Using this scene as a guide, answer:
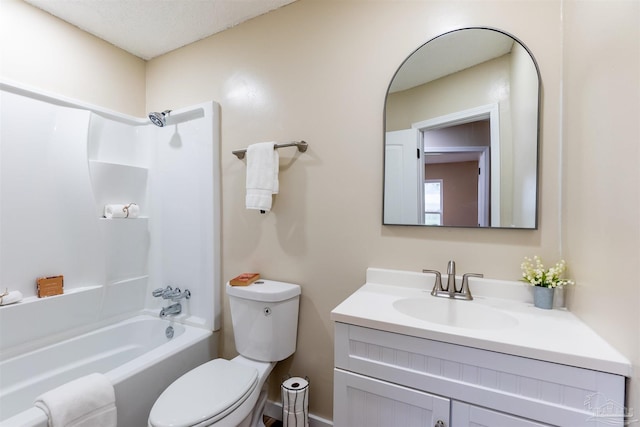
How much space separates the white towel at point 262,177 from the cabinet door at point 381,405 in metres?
0.95

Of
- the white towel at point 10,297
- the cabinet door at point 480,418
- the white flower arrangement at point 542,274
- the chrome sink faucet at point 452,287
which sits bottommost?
the cabinet door at point 480,418

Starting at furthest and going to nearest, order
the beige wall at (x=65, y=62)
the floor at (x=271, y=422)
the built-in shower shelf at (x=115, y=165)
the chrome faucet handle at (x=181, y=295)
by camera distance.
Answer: the chrome faucet handle at (x=181, y=295), the built-in shower shelf at (x=115, y=165), the floor at (x=271, y=422), the beige wall at (x=65, y=62)

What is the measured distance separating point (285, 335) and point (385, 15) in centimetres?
177

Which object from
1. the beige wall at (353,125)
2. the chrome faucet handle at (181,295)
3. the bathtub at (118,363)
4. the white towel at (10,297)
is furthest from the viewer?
the chrome faucet handle at (181,295)

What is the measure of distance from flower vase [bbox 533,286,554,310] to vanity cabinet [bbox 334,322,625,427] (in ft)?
1.31

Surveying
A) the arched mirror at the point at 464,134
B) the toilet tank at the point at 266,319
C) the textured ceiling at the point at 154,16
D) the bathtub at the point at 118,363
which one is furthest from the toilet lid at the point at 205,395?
the textured ceiling at the point at 154,16

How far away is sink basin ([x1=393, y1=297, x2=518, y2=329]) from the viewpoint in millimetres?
1140

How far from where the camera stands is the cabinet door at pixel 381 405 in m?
0.95

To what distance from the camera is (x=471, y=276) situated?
1.29m

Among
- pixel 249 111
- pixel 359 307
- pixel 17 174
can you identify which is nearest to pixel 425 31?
pixel 249 111

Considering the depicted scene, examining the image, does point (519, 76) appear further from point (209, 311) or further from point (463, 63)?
point (209, 311)

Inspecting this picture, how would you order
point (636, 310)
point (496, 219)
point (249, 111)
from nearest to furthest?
point (636, 310)
point (496, 219)
point (249, 111)

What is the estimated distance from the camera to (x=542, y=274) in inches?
45.0

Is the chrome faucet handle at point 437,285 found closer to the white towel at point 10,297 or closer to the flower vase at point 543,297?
the flower vase at point 543,297
